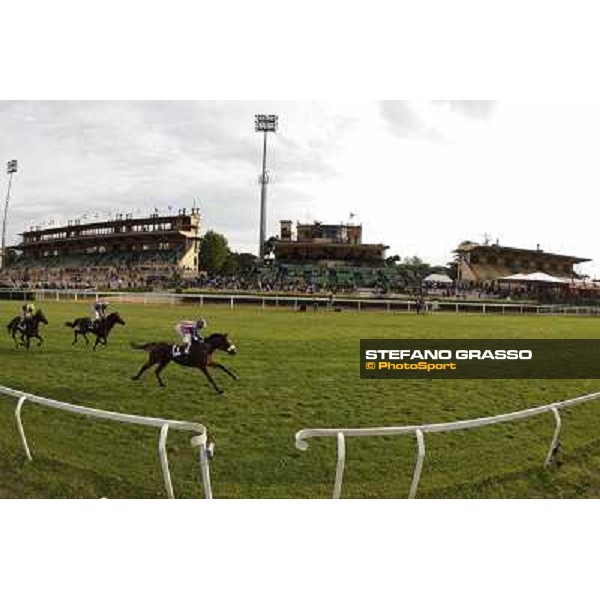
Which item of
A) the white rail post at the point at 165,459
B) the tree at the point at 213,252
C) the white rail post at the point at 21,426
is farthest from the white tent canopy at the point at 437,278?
the white rail post at the point at 21,426

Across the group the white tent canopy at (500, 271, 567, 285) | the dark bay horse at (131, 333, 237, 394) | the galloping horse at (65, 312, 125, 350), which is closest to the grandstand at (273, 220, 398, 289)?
the dark bay horse at (131, 333, 237, 394)

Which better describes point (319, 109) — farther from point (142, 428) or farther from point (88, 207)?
point (142, 428)

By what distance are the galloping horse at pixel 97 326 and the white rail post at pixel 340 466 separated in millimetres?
1528

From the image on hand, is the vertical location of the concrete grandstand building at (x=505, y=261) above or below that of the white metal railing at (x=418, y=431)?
above

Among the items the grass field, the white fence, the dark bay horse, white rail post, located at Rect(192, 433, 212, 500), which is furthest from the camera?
the white fence

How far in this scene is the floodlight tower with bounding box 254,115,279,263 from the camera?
358cm

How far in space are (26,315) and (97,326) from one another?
494mm

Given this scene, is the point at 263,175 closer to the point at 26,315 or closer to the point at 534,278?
the point at 26,315

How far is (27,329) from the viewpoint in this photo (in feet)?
12.2

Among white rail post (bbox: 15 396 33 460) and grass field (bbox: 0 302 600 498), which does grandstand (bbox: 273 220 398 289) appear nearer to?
grass field (bbox: 0 302 600 498)

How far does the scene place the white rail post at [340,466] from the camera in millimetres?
3303

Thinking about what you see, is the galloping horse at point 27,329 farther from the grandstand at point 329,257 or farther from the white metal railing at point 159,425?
the grandstand at point 329,257

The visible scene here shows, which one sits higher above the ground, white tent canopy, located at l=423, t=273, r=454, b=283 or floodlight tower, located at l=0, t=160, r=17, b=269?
floodlight tower, located at l=0, t=160, r=17, b=269

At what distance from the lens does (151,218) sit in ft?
12.3
